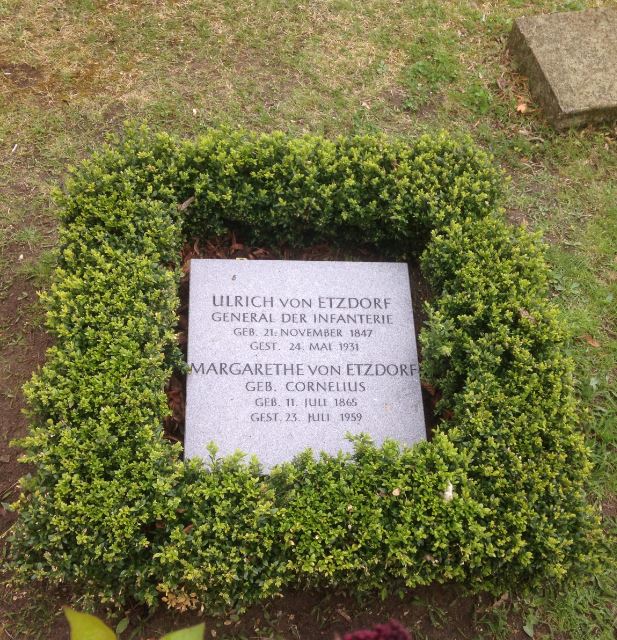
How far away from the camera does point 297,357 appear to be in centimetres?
411

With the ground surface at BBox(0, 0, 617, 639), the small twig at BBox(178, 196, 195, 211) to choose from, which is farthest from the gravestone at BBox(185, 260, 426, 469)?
the ground surface at BBox(0, 0, 617, 639)

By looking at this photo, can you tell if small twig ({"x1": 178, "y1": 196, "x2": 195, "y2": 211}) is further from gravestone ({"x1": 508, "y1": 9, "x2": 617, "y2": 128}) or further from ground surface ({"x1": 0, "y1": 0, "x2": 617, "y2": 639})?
gravestone ({"x1": 508, "y1": 9, "x2": 617, "y2": 128})

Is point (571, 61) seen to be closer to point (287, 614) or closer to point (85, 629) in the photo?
point (287, 614)

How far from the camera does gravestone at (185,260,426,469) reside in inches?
154

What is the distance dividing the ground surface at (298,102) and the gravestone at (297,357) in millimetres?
1228

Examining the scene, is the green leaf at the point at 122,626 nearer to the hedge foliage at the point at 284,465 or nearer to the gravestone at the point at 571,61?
the hedge foliage at the point at 284,465

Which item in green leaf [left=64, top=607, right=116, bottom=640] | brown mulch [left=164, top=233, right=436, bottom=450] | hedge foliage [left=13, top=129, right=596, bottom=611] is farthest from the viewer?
brown mulch [left=164, top=233, right=436, bottom=450]

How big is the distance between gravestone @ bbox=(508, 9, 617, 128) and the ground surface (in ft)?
0.52

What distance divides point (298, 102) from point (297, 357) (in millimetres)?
2779

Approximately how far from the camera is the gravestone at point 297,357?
3922 millimetres

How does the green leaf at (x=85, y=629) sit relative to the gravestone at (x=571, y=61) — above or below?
below

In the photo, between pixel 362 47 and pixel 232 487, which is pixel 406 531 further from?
pixel 362 47

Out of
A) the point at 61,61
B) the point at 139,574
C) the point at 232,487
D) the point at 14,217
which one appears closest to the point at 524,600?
the point at 232,487

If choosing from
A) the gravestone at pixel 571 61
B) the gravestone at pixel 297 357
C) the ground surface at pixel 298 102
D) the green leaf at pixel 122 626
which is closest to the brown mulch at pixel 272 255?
the gravestone at pixel 297 357
